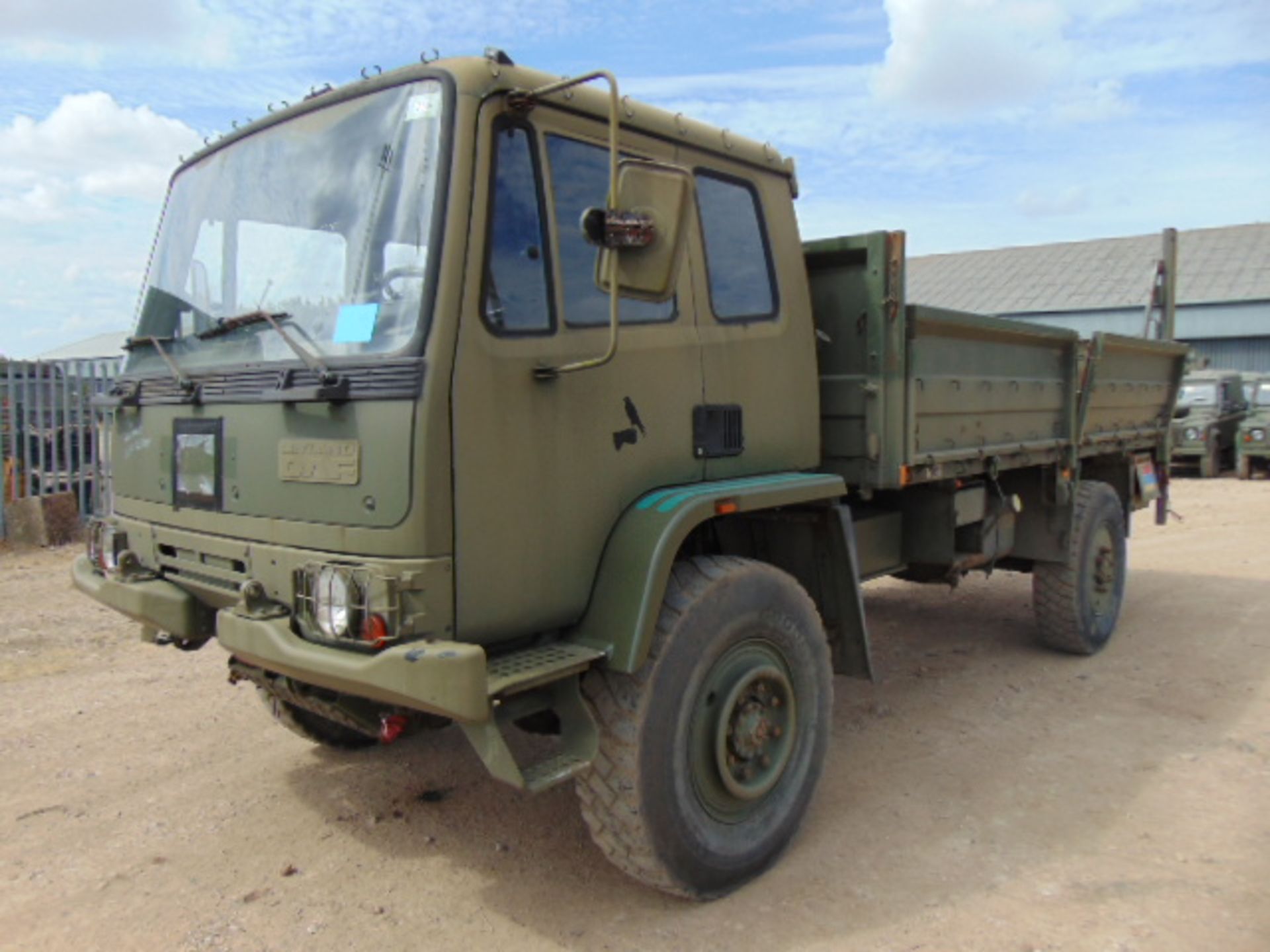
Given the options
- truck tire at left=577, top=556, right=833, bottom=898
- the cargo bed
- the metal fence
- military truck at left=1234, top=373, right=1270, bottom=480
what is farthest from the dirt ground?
military truck at left=1234, top=373, right=1270, bottom=480

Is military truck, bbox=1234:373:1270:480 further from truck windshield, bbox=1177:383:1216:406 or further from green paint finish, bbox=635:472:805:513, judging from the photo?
green paint finish, bbox=635:472:805:513

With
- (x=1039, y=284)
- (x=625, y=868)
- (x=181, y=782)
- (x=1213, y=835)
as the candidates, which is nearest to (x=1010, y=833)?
(x=1213, y=835)

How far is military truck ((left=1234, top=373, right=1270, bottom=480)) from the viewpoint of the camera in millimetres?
17156

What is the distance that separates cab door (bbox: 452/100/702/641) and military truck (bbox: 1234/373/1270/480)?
56.6ft

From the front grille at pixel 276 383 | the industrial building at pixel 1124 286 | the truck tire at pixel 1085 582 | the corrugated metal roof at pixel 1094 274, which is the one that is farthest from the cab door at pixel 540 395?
the corrugated metal roof at pixel 1094 274

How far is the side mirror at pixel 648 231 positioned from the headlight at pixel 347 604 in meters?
1.04

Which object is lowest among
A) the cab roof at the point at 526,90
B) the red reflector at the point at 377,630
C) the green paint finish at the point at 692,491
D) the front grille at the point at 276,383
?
the red reflector at the point at 377,630

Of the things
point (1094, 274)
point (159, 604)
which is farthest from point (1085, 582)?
point (1094, 274)

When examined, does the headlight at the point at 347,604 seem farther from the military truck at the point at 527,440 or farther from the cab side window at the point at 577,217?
the cab side window at the point at 577,217

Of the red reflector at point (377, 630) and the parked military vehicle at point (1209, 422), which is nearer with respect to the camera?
the red reflector at point (377, 630)

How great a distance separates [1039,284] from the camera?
32.5 m

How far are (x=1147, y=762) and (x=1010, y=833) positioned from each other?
111 cm

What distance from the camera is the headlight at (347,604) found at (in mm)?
2734

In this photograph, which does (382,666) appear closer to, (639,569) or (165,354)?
(639,569)
